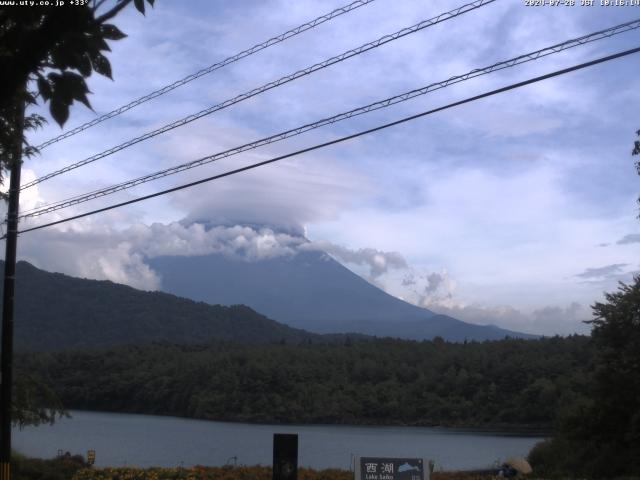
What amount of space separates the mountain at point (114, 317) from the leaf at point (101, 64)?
139 metres

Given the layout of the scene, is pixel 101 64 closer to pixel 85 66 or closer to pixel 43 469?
pixel 85 66

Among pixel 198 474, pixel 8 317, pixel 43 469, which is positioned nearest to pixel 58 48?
pixel 8 317

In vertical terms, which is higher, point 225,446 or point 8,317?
point 8,317

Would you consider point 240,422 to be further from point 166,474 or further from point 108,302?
point 108,302

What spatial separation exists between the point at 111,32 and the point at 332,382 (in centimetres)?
8473

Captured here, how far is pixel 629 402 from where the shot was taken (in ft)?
87.6

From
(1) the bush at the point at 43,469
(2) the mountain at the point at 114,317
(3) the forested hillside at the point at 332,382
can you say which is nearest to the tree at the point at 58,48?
(1) the bush at the point at 43,469

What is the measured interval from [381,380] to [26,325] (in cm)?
7909

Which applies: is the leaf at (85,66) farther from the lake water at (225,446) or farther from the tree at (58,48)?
the lake water at (225,446)

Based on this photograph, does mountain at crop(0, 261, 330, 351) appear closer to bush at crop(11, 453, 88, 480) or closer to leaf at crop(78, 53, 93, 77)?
bush at crop(11, 453, 88, 480)

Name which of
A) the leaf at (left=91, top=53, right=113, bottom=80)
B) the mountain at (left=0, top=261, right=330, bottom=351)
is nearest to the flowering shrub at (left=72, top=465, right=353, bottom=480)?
the leaf at (left=91, top=53, right=113, bottom=80)

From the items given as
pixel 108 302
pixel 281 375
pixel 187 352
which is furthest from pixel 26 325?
pixel 281 375

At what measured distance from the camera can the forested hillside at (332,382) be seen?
244 ft

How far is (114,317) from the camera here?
162m
